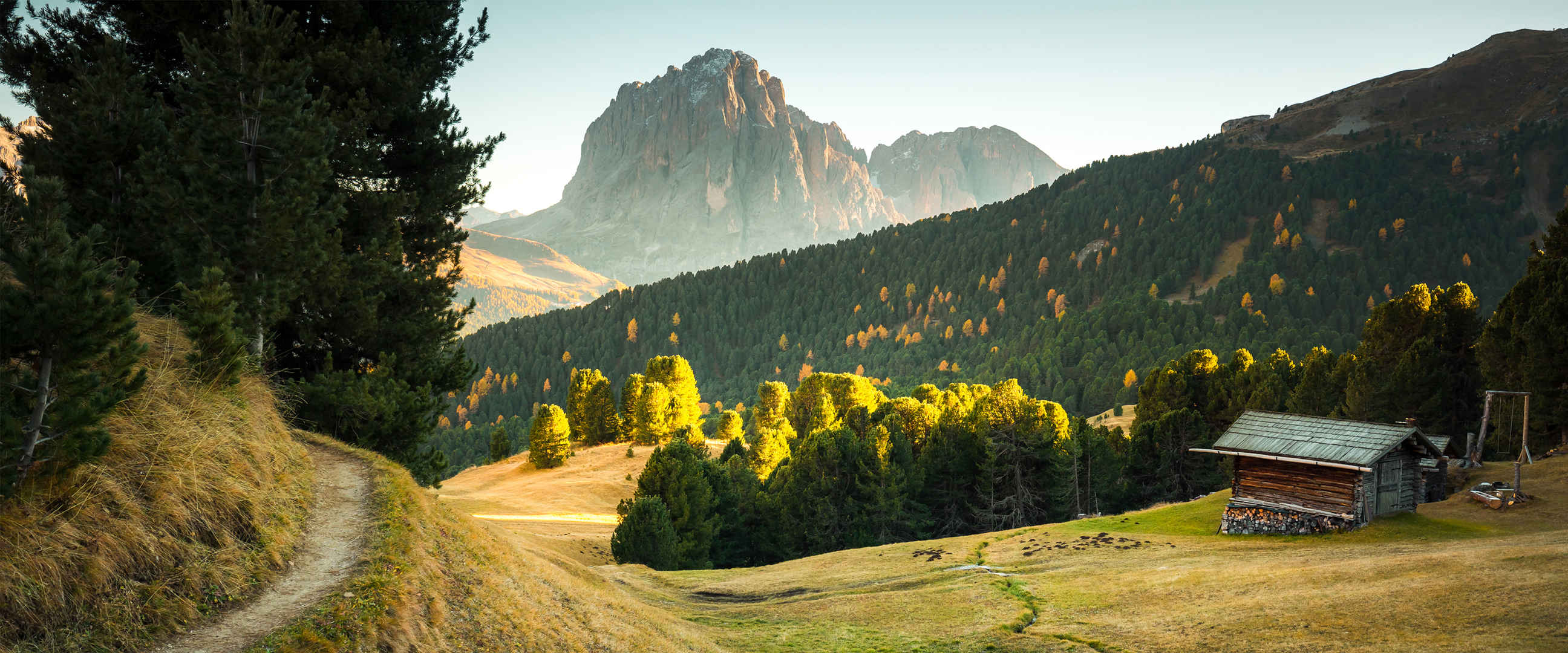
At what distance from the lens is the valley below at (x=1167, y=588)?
56.1 ft

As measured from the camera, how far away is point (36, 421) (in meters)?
8.06

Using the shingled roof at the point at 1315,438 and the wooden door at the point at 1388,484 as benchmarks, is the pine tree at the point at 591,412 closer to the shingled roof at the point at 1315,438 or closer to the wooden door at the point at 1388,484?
the shingled roof at the point at 1315,438

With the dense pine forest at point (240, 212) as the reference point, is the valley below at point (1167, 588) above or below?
below

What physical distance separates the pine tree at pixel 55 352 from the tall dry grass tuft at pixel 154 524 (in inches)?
20.0

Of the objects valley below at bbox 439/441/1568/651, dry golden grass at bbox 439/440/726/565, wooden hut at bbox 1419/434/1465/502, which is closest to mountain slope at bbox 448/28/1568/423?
dry golden grass at bbox 439/440/726/565

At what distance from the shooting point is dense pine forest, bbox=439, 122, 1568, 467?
13925cm

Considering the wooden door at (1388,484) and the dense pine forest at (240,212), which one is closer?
the dense pine forest at (240,212)

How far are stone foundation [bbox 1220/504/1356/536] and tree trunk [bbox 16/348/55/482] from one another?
39.0 m

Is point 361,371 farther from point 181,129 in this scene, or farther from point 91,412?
point 91,412

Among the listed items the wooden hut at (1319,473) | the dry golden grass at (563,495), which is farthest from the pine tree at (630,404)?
the wooden hut at (1319,473)

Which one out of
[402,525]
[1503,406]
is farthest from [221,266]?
[1503,406]

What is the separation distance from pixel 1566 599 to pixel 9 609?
83.8 ft

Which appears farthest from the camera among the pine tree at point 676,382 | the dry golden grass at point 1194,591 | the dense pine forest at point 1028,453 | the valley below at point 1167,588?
the pine tree at point 676,382

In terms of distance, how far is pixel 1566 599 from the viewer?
15.9 metres
